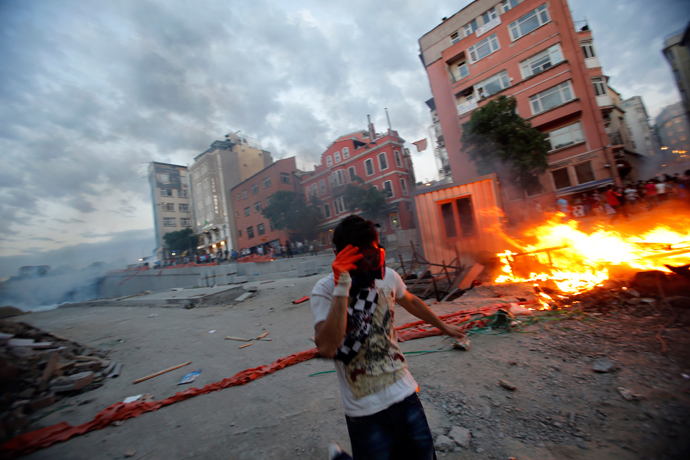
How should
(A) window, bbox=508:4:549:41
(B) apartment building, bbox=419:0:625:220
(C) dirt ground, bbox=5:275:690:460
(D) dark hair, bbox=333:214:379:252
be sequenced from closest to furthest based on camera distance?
(D) dark hair, bbox=333:214:379:252 < (C) dirt ground, bbox=5:275:690:460 < (B) apartment building, bbox=419:0:625:220 < (A) window, bbox=508:4:549:41

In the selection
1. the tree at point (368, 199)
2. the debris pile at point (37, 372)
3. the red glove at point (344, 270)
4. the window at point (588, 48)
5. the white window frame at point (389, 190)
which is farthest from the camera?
the white window frame at point (389, 190)

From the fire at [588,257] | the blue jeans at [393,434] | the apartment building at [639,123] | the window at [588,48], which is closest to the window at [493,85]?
the window at [588,48]

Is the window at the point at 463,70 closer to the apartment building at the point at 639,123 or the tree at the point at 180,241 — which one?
the apartment building at the point at 639,123

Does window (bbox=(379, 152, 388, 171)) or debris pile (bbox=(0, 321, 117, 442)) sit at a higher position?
window (bbox=(379, 152, 388, 171))

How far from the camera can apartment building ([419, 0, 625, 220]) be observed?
19797 mm

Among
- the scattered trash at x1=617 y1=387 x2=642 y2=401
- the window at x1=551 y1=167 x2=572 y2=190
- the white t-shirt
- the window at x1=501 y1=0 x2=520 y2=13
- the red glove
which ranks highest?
the window at x1=501 y1=0 x2=520 y2=13

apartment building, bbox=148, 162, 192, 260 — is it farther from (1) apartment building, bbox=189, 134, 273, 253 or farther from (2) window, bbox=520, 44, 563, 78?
(2) window, bbox=520, 44, 563, 78

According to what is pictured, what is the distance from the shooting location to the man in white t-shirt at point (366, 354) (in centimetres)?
150

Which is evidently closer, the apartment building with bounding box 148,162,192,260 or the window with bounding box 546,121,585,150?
the window with bounding box 546,121,585,150

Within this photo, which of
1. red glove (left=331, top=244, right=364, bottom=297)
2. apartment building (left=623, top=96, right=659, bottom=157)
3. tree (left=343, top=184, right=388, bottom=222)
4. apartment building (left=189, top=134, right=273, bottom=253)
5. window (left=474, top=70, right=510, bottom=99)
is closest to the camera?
red glove (left=331, top=244, right=364, bottom=297)

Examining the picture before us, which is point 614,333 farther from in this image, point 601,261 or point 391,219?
point 391,219

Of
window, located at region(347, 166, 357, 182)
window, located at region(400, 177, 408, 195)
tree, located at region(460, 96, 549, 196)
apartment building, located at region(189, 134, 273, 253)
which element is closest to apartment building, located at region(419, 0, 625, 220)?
tree, located at region(460, 96, 549, 196)

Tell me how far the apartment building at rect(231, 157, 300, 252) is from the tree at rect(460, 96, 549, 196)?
26.7 meters

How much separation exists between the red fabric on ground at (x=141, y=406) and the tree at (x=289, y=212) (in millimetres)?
32188
